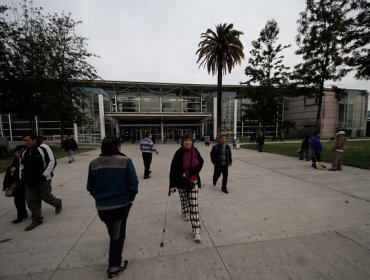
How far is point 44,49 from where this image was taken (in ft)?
47.8

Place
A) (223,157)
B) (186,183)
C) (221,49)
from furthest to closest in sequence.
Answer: (221,49), (223,157), (186,183)

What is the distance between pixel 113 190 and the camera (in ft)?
6.67

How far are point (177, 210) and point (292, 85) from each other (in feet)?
60.9

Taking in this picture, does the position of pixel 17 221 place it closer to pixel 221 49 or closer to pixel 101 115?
pixel 221 49

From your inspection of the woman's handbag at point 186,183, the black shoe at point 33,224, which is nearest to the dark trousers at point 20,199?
the black shoe at point 33,224

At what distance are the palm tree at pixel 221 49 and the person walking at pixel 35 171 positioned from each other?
52.2ft

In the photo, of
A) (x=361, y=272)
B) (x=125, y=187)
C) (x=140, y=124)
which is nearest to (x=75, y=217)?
(x=125, y=187)

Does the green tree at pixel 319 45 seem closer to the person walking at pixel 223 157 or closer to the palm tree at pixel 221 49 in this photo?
the palm tree at pixel 221 49

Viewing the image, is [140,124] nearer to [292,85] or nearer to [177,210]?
[292,85]

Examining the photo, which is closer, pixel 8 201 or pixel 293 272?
pixel 293 272

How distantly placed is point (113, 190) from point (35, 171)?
228 centimetres

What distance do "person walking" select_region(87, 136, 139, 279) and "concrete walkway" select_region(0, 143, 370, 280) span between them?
1.32 feet

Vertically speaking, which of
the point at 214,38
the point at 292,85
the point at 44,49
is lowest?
the point at 292,85

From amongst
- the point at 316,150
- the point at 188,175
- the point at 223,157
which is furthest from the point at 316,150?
the point at 188,175
